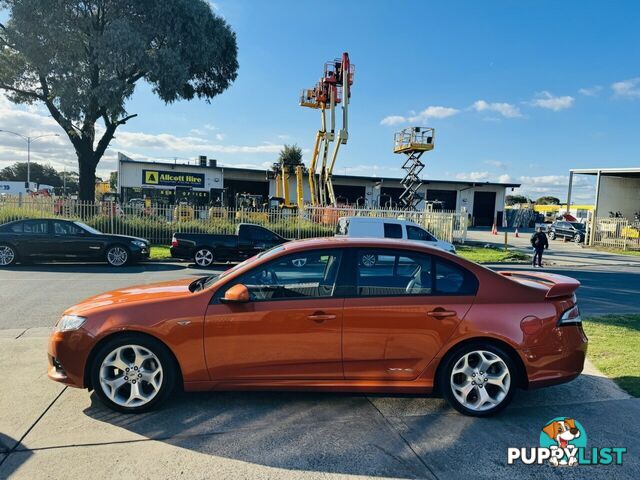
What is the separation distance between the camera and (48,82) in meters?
20.9

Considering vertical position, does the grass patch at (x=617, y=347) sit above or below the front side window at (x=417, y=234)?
below

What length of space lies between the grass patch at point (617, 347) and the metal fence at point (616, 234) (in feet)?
75.6

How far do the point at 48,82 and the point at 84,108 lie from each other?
9.13 feet

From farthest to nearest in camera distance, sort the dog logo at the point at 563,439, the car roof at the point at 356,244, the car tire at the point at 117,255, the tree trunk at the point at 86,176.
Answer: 1. the tree trunk at the point at 86,176
2. the car tire at the point at 117,255
3. the car roof at the point at 356,244
4. the dog logo at the point at 563,439

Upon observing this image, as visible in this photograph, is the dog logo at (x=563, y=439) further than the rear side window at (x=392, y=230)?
No

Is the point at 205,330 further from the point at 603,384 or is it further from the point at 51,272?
the point at 51,272

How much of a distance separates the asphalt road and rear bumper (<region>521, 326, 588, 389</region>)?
475 centimetres

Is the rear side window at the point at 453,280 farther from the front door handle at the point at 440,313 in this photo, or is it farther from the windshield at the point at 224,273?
the windshield at the point at 224,273

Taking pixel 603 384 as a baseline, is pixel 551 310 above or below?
above

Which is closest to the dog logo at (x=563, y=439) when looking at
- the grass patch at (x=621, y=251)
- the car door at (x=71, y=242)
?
the car door at (x=71, y=242)

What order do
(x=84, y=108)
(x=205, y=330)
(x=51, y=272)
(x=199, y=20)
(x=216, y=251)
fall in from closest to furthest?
(x=205, y=330)
(x=51, y=272)
(x=216, y=251)
(x=84, y=108)
(x=199, y=20)

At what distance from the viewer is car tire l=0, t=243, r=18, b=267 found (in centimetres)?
1284

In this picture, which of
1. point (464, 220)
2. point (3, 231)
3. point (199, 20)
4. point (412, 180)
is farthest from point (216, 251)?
point (412, 180)

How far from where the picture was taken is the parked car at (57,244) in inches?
507
